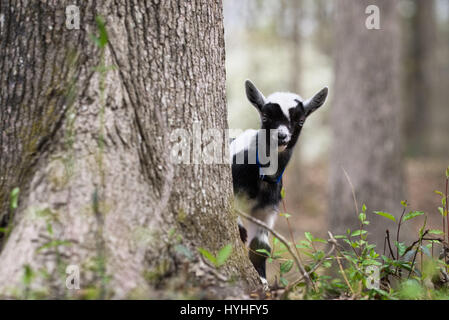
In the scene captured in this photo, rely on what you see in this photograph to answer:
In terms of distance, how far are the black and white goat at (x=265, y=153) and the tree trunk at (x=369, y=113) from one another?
4.56 metres

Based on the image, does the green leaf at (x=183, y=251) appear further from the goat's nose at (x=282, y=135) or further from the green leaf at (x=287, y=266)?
the goat's nose at (x=282, y=135)

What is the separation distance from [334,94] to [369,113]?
85 centimetres

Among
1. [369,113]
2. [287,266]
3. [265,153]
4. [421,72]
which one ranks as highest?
[421,72]

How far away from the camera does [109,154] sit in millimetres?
2721

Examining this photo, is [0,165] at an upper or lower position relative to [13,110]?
lower

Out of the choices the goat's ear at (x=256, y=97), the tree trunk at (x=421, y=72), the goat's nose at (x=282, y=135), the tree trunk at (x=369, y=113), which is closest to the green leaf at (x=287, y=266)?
the goat's nose at (x=282, y=135)

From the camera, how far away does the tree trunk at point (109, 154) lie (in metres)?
2.53

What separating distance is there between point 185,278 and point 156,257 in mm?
196

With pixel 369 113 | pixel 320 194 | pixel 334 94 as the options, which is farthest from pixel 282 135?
pixel 320 194

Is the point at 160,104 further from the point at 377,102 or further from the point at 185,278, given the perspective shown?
the point at 377,102

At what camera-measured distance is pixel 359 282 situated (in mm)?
2982

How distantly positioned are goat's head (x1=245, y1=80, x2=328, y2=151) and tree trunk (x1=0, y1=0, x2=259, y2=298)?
0.97 meters

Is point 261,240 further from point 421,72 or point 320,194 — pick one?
point 421,72

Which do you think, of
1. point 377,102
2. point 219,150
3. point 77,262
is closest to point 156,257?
point 77,262
